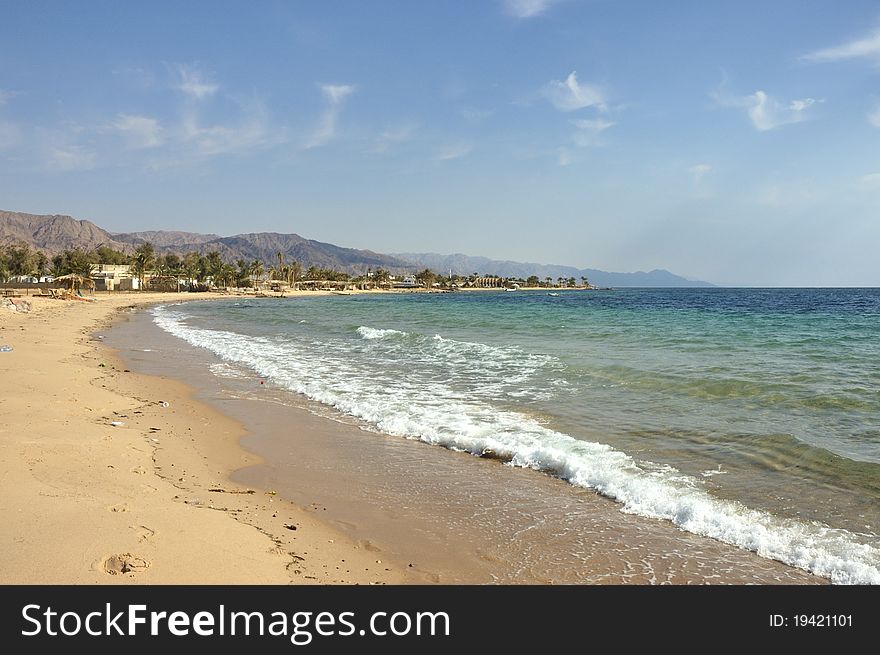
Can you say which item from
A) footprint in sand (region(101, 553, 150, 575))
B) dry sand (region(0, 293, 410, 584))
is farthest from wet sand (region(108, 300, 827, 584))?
footprint in sand (region(101, 553, 150, 575))

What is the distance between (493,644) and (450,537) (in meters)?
1.89

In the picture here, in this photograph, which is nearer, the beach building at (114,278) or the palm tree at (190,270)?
the beach building at (114,278)

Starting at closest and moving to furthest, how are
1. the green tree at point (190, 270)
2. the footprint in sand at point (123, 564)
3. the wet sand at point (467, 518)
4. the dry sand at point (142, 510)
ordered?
the footprint in sand at point (123, 564) < the dry sand at point (142, 510) < the wet sand at point (467, 518) < the green tree at point (190, 270)

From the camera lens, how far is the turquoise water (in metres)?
5.96

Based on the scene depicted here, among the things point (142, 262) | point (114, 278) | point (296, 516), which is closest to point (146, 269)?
point (114, 278)

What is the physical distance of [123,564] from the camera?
4.23 metres

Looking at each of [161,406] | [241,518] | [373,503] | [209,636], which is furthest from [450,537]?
[161,406]

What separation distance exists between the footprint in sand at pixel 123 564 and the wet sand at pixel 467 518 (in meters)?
1.84

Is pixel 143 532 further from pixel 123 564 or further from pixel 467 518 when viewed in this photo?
pixel 467 518

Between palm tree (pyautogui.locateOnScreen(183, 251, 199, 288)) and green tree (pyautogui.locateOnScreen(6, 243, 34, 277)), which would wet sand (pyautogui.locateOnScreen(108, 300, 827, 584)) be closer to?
green tree (pyautogui.locateOnScreen(6, 243, 34, 277))

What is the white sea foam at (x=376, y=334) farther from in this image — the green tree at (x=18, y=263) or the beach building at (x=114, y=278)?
the green tree at (x=18, y=263)

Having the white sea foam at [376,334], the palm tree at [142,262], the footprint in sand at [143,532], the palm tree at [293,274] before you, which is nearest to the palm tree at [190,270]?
the palm tree at [142,262]

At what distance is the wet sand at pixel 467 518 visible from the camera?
4.78m

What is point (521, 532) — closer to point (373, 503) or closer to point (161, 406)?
point (373, 503)
